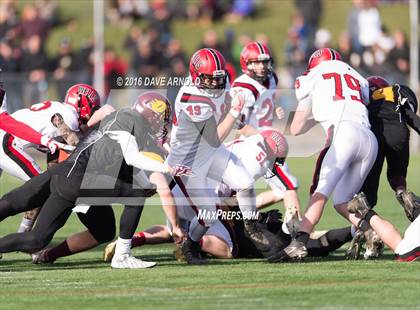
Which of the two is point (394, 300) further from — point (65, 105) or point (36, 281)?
point (65, 105)

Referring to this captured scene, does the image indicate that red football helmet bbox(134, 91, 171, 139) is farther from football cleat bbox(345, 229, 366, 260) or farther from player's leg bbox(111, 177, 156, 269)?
football cleat bbox(345, 229, 366, 260)

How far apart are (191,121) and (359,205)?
1658 mm

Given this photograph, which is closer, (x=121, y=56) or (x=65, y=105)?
(x=65, y=105)

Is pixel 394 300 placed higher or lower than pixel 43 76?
higher

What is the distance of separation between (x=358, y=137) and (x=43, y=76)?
12992 mm

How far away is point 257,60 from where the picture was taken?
1160 cm

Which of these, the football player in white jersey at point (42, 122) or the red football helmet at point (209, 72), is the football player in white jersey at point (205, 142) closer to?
the red football helmet at point (209, 72)

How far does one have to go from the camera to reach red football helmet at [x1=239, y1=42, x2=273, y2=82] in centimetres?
1155

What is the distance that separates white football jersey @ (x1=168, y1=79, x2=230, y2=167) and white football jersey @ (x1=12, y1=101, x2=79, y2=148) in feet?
2.90

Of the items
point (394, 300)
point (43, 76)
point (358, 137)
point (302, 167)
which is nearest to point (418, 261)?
point (358, 137)

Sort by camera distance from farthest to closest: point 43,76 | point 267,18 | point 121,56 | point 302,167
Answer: point 267,18, point 121,56, point 43,76, point 302,167

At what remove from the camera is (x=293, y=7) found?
2736cm

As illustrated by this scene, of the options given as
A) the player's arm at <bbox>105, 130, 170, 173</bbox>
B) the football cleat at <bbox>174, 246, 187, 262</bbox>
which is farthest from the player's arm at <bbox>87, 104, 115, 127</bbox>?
the football cleat at <bbox>174, 246, 187, 262</bbox>

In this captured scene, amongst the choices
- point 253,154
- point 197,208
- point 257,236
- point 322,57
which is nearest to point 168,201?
point 197,208
